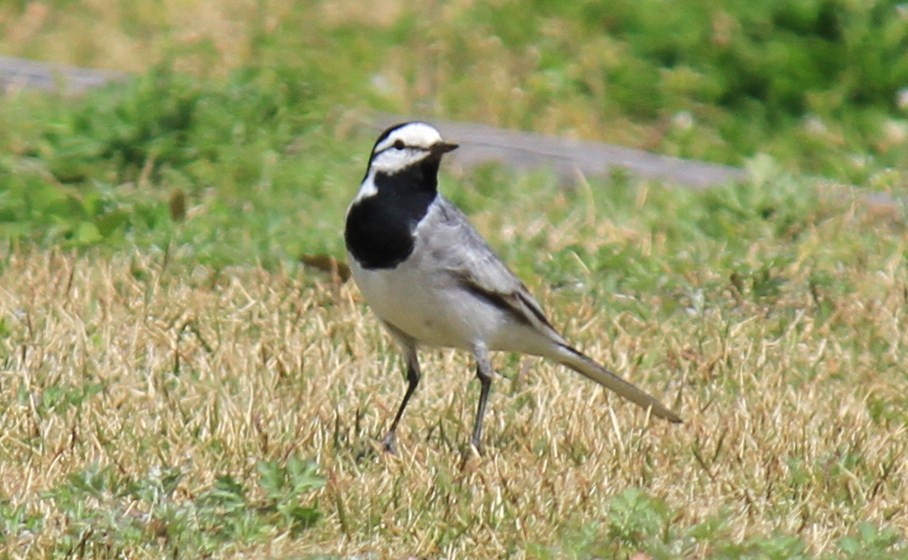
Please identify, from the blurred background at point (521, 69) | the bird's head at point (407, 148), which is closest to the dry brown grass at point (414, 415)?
the bird's head at point (407, 148)

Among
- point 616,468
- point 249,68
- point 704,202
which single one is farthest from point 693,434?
point 249,68

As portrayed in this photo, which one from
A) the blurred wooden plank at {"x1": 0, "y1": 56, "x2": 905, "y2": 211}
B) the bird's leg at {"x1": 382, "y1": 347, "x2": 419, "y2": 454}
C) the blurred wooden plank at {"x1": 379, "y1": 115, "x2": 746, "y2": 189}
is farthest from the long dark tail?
the blurred wooden plank at {"x1": 379, "y1": 115, "x2": 746, "y2": 189}

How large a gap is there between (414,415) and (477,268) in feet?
2.03

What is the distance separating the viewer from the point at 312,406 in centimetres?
592

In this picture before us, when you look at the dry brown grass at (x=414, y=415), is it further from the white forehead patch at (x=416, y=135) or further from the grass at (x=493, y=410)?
the white forehead patch at (x=416, y=135)

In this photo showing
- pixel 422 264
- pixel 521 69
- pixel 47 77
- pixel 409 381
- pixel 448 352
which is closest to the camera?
pixel 422 264

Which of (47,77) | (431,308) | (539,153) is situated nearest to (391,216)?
(431,308)

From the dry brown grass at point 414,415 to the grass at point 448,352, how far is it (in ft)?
0.05

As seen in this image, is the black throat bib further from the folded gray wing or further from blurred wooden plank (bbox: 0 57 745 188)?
blurred wooden plank (bbox: 0 57 745 188)

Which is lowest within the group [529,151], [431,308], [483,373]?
[529,151]

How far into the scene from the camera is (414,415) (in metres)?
6.12

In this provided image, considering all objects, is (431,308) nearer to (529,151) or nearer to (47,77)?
(529,151)

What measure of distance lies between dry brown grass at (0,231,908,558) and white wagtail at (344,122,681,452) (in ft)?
0.86

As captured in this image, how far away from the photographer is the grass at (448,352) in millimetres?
4945
